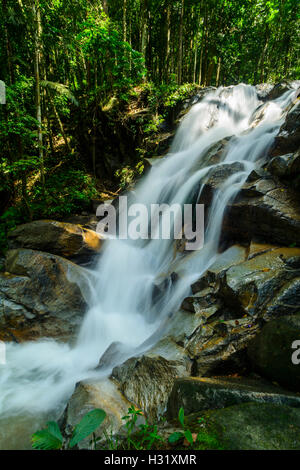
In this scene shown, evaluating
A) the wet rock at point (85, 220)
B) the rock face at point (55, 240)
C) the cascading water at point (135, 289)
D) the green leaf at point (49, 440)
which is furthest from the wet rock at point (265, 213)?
the wet rock at point (85, 220)

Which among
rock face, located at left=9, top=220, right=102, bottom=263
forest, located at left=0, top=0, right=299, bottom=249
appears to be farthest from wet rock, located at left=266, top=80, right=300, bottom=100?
rock face, located at left=9, top=220, right=102, bottom=263

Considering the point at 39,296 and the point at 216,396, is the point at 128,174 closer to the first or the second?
the point at 39,296

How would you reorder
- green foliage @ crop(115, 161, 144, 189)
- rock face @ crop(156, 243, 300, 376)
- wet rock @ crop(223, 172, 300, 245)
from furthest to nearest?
green foliage @ crop(115, 161, 144, 189) → wet rock @ crop(223, 172, 300, 245) → rock face @ crop(156, 243, 300, 376)

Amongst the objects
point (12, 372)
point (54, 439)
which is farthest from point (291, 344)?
point (12, 372)

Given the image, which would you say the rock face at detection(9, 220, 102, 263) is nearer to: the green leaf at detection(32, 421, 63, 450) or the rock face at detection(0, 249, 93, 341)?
the rock face at detection(0, 249, 93, 341)

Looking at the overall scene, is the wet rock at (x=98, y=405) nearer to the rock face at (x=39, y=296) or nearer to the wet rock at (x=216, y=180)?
the rock face at (x=39, y=296)

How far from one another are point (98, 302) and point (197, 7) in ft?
62.0

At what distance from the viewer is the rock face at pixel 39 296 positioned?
4.59 meters

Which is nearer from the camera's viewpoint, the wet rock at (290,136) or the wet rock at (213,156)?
the wet rock at (290,136)

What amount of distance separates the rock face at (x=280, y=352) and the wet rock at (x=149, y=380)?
923mm

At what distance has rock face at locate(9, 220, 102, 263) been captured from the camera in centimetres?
553

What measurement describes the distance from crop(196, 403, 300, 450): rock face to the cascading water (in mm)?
2242

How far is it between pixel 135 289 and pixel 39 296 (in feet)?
6.43
